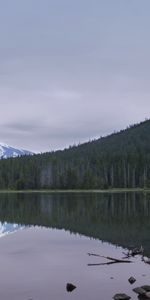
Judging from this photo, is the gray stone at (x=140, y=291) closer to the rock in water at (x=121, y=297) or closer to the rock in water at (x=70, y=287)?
the rock in water at (x=121, y=297)

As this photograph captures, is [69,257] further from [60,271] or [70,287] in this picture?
[70,287]

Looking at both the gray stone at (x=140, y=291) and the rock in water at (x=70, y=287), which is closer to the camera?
the gray stone at (x=140, y=291)

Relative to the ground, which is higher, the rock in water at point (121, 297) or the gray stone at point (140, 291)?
the gray stone at point (140, 291)

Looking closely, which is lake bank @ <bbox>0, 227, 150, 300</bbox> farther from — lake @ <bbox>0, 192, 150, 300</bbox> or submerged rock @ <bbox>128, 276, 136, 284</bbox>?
submerged rock @ <bbox>128, 276, 136, 284</bbox>

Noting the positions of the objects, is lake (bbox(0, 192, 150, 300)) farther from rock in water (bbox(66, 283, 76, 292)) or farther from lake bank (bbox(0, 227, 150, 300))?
rock in water (bbox(66, 283, 76, 292))

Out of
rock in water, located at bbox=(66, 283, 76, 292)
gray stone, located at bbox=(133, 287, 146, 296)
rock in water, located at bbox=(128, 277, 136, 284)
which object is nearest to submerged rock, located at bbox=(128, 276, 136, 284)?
rock in water, located at bbox=(128, 277, 136, 284)

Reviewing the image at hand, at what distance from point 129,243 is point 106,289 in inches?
599

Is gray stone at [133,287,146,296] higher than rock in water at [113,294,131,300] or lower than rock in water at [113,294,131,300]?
higher

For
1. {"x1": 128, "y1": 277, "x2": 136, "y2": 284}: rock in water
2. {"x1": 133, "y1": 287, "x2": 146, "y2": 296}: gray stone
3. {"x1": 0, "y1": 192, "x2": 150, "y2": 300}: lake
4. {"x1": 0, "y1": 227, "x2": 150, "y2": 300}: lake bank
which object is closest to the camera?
{"x1": 133, "y1": 287, "x2": 146, "y2": 296}: gray stone

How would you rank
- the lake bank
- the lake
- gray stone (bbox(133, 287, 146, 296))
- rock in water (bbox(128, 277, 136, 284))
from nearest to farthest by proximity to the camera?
gray stone (bbox(133, 287, 146, 296)) < the lake bank < the lake < rock in water (bbox(128, 277, 136, 284))

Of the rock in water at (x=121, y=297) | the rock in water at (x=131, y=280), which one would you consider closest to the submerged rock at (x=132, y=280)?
the rock in water at (x=131, y=280)

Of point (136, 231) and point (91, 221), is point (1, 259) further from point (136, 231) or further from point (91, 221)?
point (91, 221)

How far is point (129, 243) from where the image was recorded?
39.9 m

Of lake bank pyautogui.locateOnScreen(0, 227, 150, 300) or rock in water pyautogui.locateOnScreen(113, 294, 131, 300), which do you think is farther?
lake bank pyautogui.locateOnScreen(0, 227, 150, 300)
